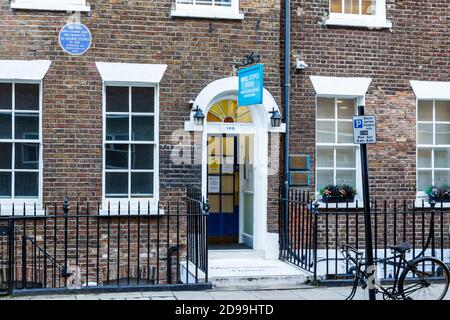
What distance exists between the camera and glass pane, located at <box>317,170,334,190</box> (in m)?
13.4

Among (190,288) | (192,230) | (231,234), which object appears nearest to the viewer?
(190,288)

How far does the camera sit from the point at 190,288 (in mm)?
10391

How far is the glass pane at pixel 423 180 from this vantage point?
545 inches

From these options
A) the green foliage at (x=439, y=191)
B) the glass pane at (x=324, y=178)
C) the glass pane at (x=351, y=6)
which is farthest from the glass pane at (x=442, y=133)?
the glass pane at (x=351, y=6)

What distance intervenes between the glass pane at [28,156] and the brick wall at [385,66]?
14.6ft

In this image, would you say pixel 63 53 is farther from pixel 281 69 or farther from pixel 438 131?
pixel 438 131

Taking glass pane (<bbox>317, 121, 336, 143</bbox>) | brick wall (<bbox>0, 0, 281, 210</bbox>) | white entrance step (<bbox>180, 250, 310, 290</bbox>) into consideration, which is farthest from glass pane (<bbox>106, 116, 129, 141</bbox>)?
glass pane (<bbox>317, 121, 336, 143</bbox>)

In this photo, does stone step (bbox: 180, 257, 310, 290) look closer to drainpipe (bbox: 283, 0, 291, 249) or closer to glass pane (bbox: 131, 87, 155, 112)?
drainpipe (bbox: 283, 0, 291, 249)

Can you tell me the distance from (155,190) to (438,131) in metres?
5.58

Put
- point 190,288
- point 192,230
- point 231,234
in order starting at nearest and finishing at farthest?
1. point 190,288
2. point 192,230
3. point 231,234

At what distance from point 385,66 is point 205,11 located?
3.57m

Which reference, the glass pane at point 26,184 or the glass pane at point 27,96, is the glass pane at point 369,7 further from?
the glass pane at point 26,184

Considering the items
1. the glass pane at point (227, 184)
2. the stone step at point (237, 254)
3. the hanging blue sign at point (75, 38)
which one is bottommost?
the stone step at point (237, 254)

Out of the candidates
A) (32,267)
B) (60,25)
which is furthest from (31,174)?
(60,25)
